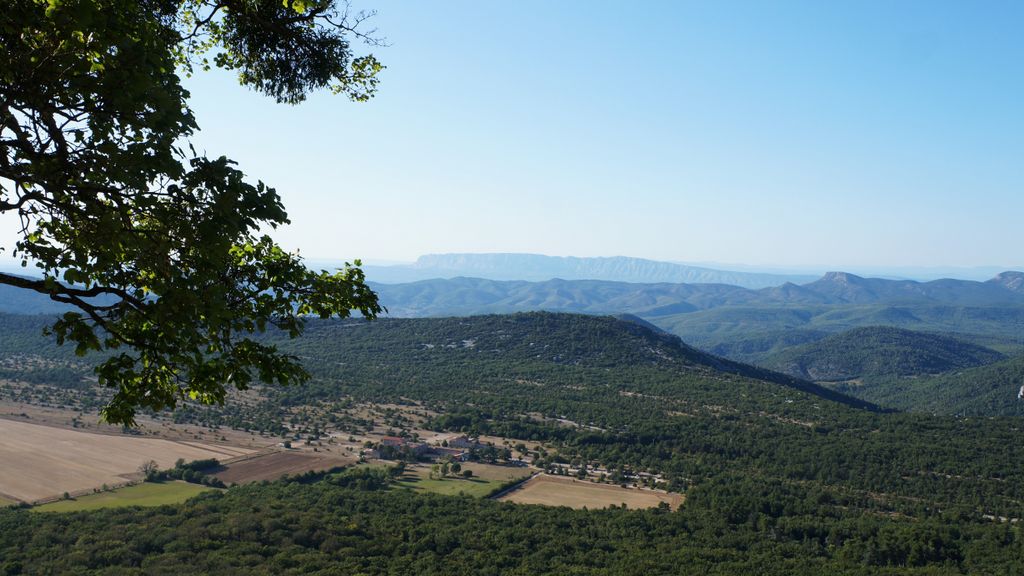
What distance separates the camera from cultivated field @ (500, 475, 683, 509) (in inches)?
1932

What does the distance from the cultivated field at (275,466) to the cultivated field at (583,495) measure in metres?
16.0

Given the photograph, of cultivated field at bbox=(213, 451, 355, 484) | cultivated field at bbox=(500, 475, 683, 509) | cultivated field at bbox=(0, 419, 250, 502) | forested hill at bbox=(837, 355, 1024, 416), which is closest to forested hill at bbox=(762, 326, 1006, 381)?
forested hill at bbox=(837, 355, 1024, 416)

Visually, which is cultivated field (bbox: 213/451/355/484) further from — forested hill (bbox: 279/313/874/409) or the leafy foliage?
the leafy foliage

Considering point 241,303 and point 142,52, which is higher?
point 142,52

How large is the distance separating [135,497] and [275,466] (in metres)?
11.4

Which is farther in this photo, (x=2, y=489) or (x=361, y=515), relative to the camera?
(x=2, y=489)

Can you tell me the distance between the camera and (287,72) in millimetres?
10875

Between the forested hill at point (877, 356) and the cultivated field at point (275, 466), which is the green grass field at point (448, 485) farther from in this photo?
the forested hill at point (877, 356)

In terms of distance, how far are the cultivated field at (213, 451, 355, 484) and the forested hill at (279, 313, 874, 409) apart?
148 feet

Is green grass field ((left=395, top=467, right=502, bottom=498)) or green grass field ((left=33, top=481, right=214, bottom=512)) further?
green grass field ((left=395, top=467, right=502, bottom=498))

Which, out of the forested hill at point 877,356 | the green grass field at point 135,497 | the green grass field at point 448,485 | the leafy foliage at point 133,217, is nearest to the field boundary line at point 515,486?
the green grass field at point 448,485

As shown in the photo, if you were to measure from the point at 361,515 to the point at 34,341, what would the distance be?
347ft

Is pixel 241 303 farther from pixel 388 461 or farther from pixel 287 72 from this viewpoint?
pixel 388 461

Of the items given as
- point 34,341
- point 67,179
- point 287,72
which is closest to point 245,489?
point 287,72
